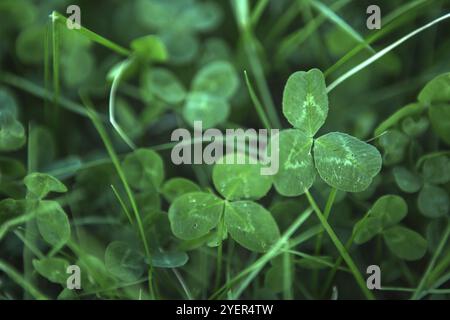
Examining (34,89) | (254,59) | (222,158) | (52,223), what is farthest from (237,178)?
(34,89)

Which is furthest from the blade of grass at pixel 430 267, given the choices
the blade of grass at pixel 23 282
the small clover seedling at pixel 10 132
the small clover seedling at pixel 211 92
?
the small clover seedling at pixel 10 132

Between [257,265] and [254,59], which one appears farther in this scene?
[254,59]

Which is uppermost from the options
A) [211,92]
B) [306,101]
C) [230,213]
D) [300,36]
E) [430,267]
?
[300,36]

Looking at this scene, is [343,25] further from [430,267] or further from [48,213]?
[48,213]

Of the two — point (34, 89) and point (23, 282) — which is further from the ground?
point (34, 89)

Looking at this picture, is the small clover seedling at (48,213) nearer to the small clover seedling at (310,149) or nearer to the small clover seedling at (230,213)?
the small clover seedling at (230,213)

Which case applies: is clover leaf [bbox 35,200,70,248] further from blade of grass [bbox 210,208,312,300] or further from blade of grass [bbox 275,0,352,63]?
blade of grass [bbox 275,0,352,63]

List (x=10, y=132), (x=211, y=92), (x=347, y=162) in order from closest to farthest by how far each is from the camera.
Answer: (x=347, y=162)
(x=10, y=132)
(x=211, y=92)
